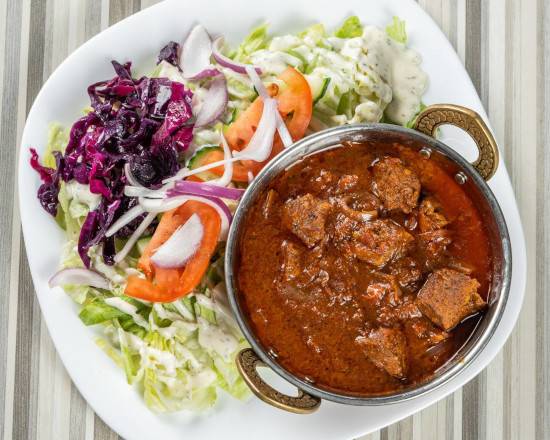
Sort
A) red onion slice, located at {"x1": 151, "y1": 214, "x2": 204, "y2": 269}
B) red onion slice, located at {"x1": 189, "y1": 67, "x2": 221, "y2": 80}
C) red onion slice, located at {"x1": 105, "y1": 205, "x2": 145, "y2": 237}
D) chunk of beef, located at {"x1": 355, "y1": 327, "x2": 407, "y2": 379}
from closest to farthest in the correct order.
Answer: chunk of beef, located at {"x1": 355, "y1": 327, "x2": 407, "y2": 379}, red onion slice, located at {"x1": 151, "y1": 214, "x2": 204, "y2": 269}, red onion slice, located at {"x1": 105, "y1": 205, "x2": 145, "y2": 237}, red onion slice, located at {"x1": 189, "y1": 67, "x2": 221, "y2": 80}

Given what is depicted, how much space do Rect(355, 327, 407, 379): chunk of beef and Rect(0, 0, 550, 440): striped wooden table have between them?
1.13m

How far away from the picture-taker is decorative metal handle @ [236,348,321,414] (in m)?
2.99

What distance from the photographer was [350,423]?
11.4ft

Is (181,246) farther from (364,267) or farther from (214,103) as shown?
(364,267)

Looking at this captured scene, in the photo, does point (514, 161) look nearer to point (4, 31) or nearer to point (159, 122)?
point (159, 122)

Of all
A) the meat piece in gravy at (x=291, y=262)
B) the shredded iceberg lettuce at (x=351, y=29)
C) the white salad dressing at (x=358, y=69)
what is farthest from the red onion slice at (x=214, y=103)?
the meat piece in gravy at (x=291, y=262)

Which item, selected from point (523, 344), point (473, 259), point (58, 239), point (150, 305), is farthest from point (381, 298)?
point (58, 239)

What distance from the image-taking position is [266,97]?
330 centimetres

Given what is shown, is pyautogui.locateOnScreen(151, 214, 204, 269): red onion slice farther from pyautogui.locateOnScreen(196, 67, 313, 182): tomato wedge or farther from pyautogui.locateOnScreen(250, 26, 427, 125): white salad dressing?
pyautogui.locateOnScreen(250, 26, 427, 125): white salad dressing

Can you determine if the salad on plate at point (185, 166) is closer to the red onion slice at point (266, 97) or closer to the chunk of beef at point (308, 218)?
the red onion slice at point (266, 97)

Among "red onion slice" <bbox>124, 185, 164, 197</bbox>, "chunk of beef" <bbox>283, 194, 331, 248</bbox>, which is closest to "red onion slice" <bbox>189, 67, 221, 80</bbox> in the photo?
"red onion slice" <bbox>124, 185, 164, 197</bbox>

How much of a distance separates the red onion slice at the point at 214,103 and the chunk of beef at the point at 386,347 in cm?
136

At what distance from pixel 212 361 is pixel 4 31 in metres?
2.24

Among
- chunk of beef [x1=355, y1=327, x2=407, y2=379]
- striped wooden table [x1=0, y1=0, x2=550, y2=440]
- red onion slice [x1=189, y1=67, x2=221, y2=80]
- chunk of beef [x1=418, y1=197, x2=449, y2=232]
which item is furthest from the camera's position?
striped wooden table [x1=0, y1=0, x2=550, y2=440]
